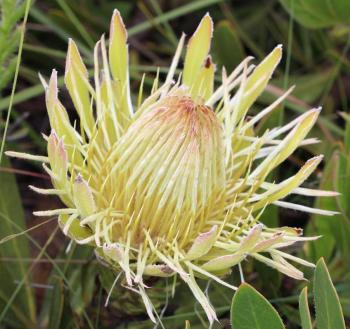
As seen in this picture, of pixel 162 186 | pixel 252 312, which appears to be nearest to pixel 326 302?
pixel 252 312

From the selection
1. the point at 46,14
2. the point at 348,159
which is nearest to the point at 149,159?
the point at 348,159

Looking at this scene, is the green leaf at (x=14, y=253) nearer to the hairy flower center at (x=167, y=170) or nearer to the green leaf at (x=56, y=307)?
the green leaf at (x=56, y=307)

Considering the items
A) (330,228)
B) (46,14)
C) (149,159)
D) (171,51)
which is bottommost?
(330,228)

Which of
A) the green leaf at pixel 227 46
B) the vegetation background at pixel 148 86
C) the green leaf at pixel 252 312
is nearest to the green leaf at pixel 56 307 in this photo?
the vegetation background at pixel 148 86

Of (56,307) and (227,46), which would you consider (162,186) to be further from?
(227,46)

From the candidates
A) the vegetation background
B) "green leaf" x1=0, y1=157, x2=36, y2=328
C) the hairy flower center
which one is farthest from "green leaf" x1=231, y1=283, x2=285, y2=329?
"green leaf" x1=0, y1=157, x2=36, y2=328

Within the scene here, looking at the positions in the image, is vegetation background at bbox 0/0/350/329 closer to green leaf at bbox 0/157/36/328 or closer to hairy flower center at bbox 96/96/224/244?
green leaf at bbox 0/157/36/328

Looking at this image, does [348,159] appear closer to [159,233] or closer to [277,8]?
[159,233]
